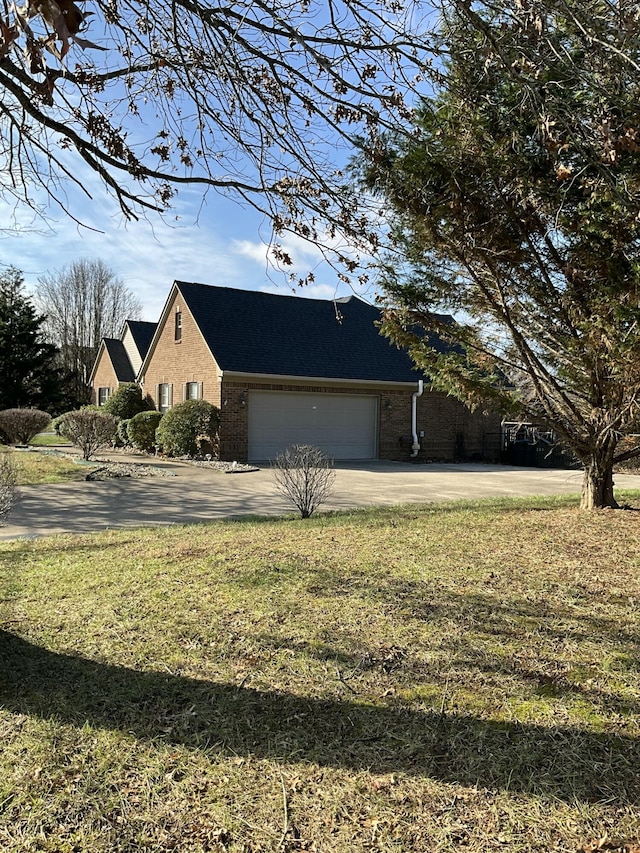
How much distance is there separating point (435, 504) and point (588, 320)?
454 centimetres

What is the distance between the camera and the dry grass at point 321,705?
7.20ft

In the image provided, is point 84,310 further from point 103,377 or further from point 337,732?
point 337,732

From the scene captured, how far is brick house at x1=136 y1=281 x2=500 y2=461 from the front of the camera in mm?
18750

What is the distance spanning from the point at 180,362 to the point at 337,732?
1906 cm

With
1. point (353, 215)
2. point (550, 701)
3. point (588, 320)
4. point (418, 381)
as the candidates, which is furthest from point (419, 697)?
point (418, 381)

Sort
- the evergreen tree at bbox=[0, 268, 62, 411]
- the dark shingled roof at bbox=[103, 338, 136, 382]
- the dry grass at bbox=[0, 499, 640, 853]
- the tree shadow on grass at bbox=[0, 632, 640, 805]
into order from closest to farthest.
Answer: the dry grass at bbox=[0, 499, 640, 853] < the tree shadow on grass at bbox=[0, 632, 640, 805] < the evergreen tree at bbox=[0, 268, 62, 411] < the dark shingled roof at bbox=[103, 338, 136, 382]

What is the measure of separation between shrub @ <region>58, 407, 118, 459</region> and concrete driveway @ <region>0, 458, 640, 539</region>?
71.9 inches

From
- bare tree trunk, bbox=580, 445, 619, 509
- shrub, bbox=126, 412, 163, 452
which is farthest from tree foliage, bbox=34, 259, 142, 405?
bare tree trunk, bbox=580, 445, 619, 509

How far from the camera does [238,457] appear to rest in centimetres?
1838

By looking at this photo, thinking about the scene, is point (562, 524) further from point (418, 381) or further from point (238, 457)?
point (418, 381)

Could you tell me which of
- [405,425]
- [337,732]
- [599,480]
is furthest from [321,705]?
[405,425]

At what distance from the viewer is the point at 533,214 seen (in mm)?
6605

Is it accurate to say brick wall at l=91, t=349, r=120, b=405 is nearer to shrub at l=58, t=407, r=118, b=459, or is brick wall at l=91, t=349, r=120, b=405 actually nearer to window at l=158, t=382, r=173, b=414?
window at l=158, t=382, r=173, b=414

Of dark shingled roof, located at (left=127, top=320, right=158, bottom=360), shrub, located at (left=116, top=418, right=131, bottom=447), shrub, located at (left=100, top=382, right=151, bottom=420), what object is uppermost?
dark shingled roof, located at (left=127, top=320, right=158, bottom=360)
